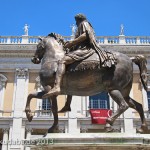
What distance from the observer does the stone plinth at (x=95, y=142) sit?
14.5 feet

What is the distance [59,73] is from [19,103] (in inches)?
721

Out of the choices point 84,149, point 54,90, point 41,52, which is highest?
point 41,52

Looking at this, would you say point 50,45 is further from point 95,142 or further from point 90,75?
point 95,142

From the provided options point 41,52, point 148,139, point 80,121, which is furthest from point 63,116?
point 148,139

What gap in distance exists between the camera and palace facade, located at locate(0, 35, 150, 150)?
875 inches

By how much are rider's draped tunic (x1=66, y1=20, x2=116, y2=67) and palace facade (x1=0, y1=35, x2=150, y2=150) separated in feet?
52.8

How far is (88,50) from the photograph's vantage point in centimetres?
548

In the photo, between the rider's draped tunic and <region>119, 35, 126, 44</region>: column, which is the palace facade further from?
the rider's draped tunic

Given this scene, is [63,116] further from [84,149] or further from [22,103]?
A: [84,149]

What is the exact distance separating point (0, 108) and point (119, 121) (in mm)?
8740

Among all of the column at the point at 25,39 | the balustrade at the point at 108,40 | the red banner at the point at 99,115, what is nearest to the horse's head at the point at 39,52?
the red banner at the point at 99,115

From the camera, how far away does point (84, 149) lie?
447 cm

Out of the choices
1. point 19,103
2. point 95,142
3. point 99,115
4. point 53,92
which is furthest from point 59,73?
point 19,103

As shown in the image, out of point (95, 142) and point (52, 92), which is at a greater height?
point (52, 92)
